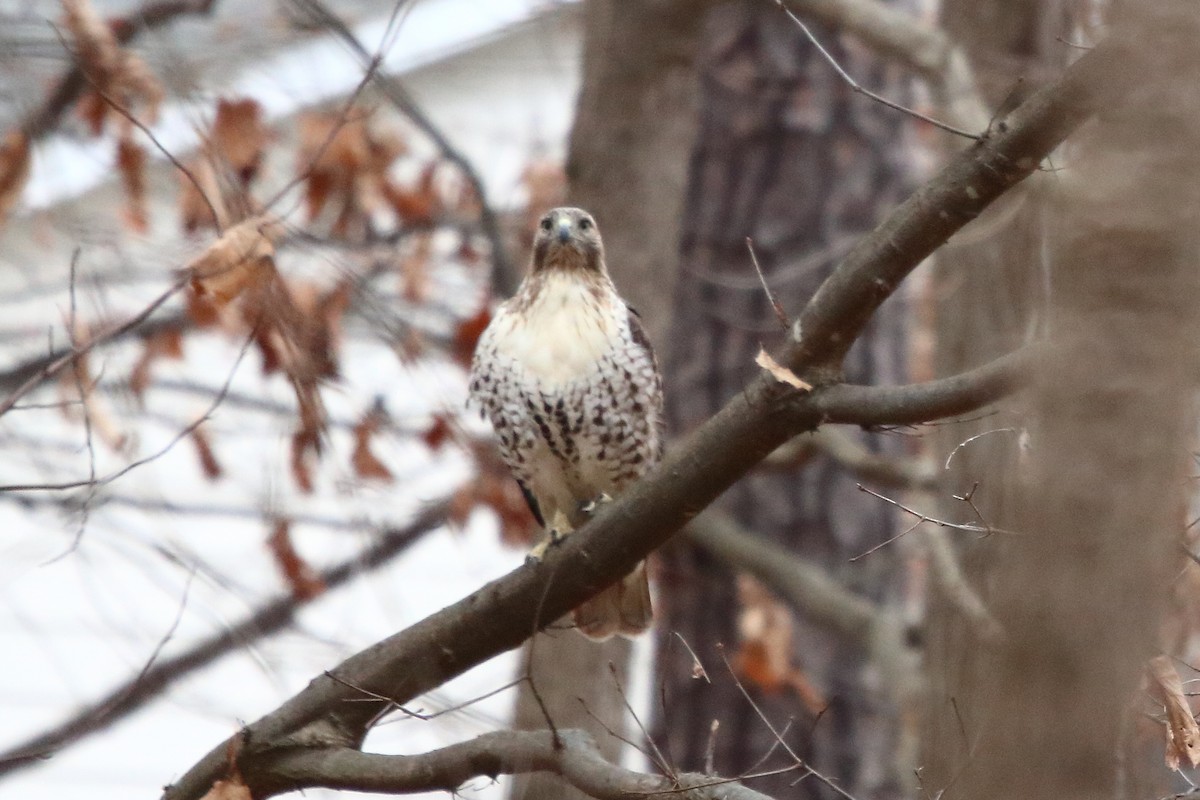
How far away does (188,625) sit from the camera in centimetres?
924

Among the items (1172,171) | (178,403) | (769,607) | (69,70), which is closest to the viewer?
(1172,171)

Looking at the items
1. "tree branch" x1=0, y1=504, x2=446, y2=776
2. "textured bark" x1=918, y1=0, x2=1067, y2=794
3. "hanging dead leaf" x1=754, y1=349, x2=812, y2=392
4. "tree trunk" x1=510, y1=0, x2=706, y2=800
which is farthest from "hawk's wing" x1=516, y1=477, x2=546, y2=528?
"hanging dead leaf" x1=754, y1=349, x2=812, y2=392

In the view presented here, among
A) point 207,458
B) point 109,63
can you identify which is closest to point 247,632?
point 207,458

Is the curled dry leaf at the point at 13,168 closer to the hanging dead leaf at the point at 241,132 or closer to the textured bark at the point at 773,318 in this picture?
the hanging dead leaf at the point at 241,132

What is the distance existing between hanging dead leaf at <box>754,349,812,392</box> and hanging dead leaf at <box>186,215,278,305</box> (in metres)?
1.08

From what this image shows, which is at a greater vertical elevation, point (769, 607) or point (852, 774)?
point (769, 607)

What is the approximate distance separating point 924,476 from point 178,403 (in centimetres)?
546

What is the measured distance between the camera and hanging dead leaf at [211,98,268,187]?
14.8 ft

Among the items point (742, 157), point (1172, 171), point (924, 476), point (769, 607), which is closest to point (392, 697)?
point (1172, 171)

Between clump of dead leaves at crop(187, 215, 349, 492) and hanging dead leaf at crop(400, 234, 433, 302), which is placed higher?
hanging dead leaf at crop(400, 234, 433, 302)

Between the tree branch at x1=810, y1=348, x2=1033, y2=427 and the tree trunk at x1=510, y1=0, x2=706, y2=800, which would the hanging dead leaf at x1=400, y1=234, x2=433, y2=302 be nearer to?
the tree trunk at x1=510, y1=0, x2=706, y2=800

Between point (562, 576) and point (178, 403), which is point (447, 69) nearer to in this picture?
point (178, 403)

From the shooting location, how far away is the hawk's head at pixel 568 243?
15.6 ft

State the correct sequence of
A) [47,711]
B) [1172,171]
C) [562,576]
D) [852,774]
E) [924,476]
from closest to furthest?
1. [1172,171]
2. [562,576]
3. [924,476]
4. [852,774]
5. [47,711]
